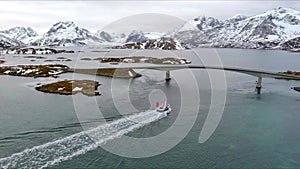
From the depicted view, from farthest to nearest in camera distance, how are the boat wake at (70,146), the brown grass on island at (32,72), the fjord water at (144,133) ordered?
the brown grass on island at (32,72), the fjord water at (144,133), the boat wake at (70,146)

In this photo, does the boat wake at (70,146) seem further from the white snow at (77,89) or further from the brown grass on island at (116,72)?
the brown grass on island at (116,72)

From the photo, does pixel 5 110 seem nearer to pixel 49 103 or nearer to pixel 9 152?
pixel 49 103

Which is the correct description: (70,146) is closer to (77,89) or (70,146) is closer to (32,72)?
(77,89)

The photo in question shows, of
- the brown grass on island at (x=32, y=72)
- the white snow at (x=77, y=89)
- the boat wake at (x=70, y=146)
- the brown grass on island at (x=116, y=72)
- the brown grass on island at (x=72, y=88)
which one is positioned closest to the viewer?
the boat wake at (x=70, y=146)

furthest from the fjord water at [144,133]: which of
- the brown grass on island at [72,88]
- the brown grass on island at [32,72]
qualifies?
the brown grass on island at [32,72]

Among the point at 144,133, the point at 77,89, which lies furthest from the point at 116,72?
the point at 144,133

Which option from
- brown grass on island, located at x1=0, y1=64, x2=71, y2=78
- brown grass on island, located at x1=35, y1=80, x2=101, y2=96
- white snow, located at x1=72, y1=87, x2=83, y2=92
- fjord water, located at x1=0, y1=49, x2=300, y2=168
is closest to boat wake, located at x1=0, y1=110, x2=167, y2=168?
fjord water, located at x1=0, y1=49, x2=300, y2=168

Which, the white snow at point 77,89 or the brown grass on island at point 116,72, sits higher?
the brown grass on island at point 116,72

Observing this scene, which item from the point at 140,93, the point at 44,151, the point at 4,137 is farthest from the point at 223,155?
the point at 140,93
